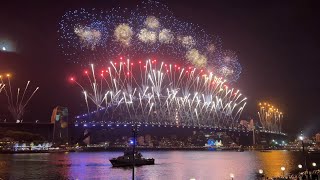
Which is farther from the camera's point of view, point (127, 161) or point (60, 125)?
point (60, 125)

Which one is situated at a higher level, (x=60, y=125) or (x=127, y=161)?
(x=60, y=125)

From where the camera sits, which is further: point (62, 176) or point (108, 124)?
point (108, 124)

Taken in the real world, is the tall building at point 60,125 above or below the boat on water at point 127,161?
above

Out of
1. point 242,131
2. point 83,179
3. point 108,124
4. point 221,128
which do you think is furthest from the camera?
point 242,131

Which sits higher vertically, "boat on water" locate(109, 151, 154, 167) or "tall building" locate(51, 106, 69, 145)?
"tall building" locate(51, 106, 69, 145)

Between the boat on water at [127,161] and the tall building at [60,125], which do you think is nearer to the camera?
the boat on water at [127,161]

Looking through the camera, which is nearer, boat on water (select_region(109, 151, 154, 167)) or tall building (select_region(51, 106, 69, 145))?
boat on water (select_region(109, 151, 154, 167))

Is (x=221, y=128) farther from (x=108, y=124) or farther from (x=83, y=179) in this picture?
(x=83, y=179)

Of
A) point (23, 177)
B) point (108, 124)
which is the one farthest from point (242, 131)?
point (23, 177)
